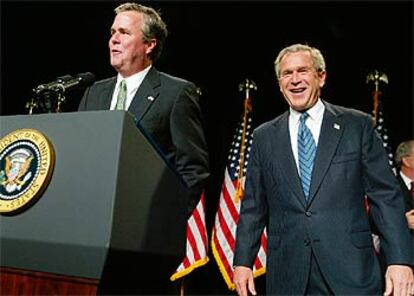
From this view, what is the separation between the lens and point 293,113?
2.22 metres

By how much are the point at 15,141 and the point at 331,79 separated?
15.3ft

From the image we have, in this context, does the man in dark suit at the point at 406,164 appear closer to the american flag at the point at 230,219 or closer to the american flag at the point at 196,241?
the american flag at the point at 230,219

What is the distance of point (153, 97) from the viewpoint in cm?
195

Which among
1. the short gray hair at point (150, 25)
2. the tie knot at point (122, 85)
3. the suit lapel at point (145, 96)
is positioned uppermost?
the short gray hair at point (150, 25)

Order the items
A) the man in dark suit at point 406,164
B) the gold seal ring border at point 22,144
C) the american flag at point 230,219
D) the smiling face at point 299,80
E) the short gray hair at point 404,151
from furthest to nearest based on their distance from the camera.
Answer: the american flag at point 230,219 → the short gray hair at point 404,151 → the man in dark suit at point 406,164 → the smiling face at point 299,80 → the gold seal ring border at point 22,144

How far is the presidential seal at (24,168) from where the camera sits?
1.37m

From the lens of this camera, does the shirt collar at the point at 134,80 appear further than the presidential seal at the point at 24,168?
Yes

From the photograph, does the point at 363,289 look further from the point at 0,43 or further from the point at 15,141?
the point at 0,43

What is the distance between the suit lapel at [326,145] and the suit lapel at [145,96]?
63cm

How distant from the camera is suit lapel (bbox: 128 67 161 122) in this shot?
192 cm

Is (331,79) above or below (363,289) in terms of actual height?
above

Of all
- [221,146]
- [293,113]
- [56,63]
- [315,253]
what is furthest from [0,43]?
[315,253]

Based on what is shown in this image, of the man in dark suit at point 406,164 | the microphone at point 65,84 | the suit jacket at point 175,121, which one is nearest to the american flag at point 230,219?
the man in dark suit at point 406,164

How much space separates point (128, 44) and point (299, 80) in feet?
2.17
